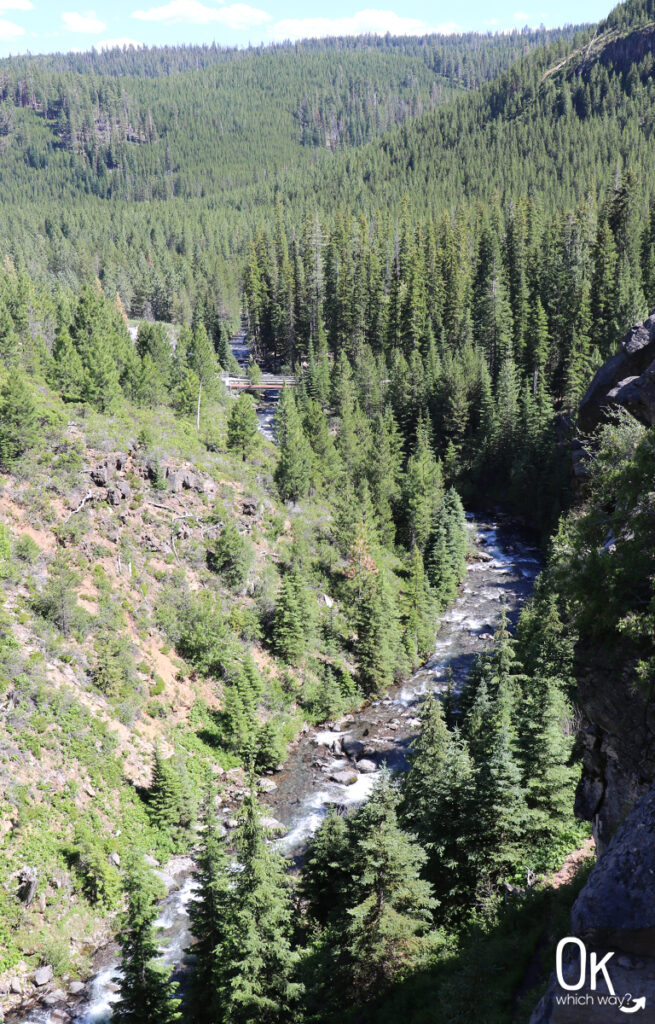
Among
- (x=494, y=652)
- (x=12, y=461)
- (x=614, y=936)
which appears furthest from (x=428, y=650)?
(x=614, y=936)

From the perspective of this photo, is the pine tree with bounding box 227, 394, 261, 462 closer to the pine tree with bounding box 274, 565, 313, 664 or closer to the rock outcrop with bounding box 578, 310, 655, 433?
the pine tree with bounding box 274, 565, 313, 664

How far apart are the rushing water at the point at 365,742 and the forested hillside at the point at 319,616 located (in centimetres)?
93

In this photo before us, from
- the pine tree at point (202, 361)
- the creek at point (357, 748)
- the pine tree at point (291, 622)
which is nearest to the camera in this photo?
the creek at point (357, 748)

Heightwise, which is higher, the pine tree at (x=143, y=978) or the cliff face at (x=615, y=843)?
the cliff face at (x=615, y=843)

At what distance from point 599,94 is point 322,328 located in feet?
469

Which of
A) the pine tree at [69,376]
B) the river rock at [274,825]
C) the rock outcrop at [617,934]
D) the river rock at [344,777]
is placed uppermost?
the pine tree at [69,376]

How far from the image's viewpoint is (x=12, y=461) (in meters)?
43.4

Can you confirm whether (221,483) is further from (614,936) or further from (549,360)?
(549,360)

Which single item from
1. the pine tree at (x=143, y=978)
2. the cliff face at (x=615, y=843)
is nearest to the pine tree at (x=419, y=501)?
the cliff face at (x=615, y=843)

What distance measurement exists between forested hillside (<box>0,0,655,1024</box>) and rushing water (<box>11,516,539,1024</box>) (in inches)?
36.5

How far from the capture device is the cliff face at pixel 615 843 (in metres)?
10.9

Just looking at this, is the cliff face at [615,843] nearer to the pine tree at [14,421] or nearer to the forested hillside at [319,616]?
the forested hillside at [319,616]

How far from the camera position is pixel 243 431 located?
60.6m

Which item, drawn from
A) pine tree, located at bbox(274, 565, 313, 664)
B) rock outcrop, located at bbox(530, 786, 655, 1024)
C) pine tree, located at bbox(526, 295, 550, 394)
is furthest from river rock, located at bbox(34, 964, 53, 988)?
pine tree, located at bbox(526, 295, 550, 394)
